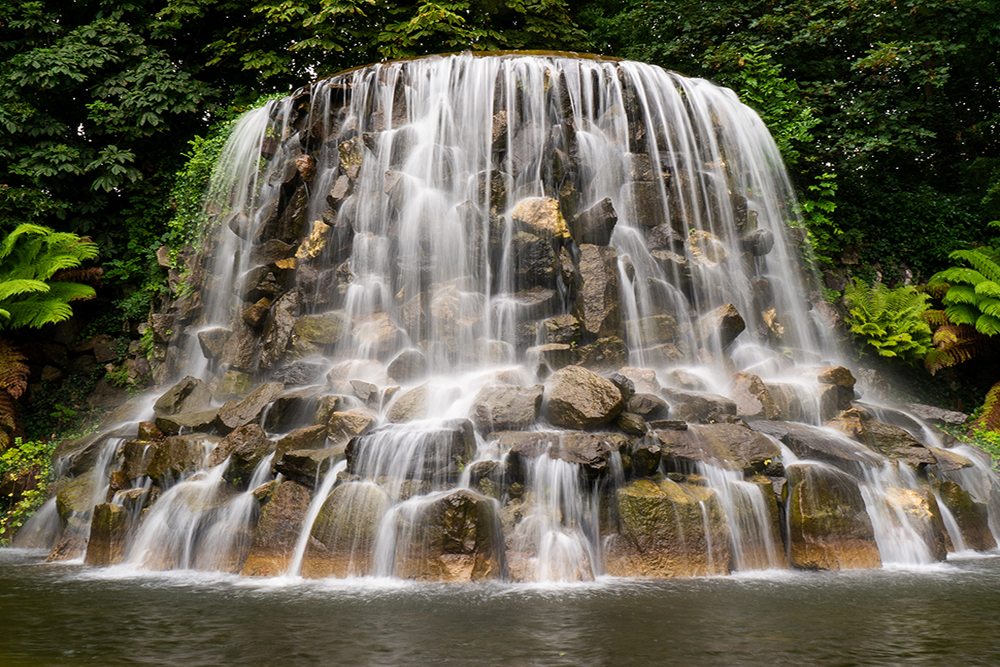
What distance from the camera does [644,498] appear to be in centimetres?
638

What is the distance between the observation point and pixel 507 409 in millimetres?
7449

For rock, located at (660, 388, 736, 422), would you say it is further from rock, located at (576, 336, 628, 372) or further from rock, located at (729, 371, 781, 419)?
rock, located at (576, 336, 628, 372)

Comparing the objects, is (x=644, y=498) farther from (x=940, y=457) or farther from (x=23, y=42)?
(x=23, y=42)

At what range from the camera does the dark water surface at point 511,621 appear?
3.82 meters

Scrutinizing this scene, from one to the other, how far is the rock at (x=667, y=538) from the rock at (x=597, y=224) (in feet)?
15.3

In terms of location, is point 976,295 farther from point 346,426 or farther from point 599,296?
point 346,426

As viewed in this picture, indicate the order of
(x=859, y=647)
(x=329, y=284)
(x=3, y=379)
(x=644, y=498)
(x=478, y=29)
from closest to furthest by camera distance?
(x=859, y=647) < (x=644, y=498) < (x=329, y=284) < (x=3, y=379) < (x=478, y=29)

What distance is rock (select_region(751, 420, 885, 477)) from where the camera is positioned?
24.2ft

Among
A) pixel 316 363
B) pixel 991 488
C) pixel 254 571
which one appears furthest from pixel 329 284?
pixel 991 488

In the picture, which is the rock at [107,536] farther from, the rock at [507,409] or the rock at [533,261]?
the rock at [533,261]

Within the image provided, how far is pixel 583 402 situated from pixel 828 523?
2658mm

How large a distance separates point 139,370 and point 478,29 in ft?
35.8

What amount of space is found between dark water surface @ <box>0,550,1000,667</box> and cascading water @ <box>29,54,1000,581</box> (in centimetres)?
66

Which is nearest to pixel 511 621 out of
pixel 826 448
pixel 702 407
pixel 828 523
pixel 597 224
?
pixel 828 523
